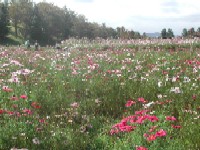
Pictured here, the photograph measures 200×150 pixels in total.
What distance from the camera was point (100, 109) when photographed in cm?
945

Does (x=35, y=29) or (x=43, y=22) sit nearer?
(x=35, y=29)

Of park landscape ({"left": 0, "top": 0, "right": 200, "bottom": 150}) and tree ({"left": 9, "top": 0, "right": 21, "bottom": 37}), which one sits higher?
tree ({"left": 9, "top": 0, "right": 21, "bottom": 37})

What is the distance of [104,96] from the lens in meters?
10.2

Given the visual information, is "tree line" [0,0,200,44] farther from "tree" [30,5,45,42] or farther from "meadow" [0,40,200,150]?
"meadow" [0,40,200,150]

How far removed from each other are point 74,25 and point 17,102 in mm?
80460

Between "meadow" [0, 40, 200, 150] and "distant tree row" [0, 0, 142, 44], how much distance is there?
48.5m

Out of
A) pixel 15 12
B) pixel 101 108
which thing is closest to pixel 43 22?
pixel 15 12

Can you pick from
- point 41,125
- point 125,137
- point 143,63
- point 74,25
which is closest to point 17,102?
point 41,125

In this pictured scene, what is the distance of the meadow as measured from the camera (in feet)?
21.3

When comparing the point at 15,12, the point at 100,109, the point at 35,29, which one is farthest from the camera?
the point at 15,12

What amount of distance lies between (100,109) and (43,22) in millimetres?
67784

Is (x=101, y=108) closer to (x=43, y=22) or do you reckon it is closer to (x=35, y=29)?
(x=35, y=29)

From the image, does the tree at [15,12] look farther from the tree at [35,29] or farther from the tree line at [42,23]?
the tree at [35,29]

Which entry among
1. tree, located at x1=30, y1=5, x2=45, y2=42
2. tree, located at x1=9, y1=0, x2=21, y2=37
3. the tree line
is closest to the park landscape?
the tree line
